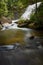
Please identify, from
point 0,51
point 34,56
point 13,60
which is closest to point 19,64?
point 13,60

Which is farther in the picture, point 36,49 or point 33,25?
point 33,25

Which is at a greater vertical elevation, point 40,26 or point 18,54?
point 18,54

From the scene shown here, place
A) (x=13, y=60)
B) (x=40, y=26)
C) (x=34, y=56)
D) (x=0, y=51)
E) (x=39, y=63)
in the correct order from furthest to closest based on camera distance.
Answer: (x=40, y=26)
(x=0, y=51)
(x=34, y=56)
(x=13, y=60)
(x=39, y=63)

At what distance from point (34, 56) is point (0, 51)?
2083mm

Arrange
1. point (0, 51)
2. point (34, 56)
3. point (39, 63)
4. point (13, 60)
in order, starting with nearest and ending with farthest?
point (39, 63)
point (13, 60)
point (34, 56)
point (0, 51)

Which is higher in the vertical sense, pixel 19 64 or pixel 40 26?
pixel 19 64

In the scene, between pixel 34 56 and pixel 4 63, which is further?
pixel 34 56

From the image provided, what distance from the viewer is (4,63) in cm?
772

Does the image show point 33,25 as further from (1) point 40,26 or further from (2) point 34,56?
(2) point 34,56

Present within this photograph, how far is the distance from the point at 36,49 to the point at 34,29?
838cm

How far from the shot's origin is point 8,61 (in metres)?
7.96

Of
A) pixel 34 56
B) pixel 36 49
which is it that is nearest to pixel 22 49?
pixel 36 49

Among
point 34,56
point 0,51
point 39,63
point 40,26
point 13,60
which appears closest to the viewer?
point 39,63

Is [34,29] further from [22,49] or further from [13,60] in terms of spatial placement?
[13,60]
